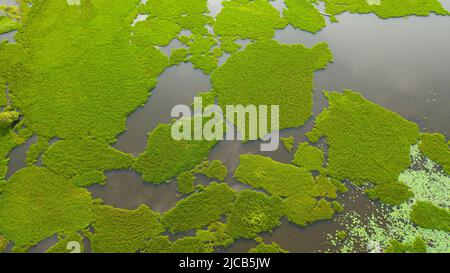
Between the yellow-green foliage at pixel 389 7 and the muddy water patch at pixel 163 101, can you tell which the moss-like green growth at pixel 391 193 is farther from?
the yellow-green foliage at pixel 389 7

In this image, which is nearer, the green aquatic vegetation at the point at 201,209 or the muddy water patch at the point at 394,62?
the green aquatic vegetation at the point at 201,209

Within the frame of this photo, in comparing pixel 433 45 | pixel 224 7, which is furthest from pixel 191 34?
pixel 433 45

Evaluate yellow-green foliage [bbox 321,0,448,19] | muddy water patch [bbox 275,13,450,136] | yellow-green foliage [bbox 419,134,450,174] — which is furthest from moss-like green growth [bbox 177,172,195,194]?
yellow-green foliage [bbox 321,0,448,19]

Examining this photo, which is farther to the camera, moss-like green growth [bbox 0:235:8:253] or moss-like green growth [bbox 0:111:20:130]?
moss-like green growth [bbox 0:111:20:130]

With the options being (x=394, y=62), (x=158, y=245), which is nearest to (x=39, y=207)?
(x=158, y=245)

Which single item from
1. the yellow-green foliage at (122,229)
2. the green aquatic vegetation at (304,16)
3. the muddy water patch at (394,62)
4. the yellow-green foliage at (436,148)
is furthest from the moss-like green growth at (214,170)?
the green aquatic vegetation at (304,16)

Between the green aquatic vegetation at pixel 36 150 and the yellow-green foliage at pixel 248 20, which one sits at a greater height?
the yellow-green foliage at pixel 248 20

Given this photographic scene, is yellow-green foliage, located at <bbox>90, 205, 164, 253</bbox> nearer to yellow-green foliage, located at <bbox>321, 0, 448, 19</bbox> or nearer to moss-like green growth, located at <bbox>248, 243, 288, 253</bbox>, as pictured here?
moss-like green growth, located at <bbox>248, 243, 288, 253</bbox>

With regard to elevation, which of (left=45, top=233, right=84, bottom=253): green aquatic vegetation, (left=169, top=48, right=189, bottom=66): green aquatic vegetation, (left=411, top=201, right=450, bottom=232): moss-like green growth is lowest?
(left=411, top=201, right=450, bottom=232): moss-like green growth
